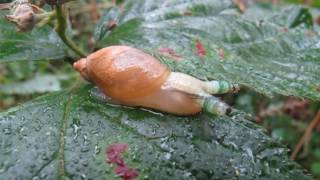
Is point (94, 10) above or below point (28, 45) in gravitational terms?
below

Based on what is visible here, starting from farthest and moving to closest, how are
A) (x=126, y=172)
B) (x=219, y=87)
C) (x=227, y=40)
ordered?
(x=227, y=40) → (x=219, y=87) → (x=126, y=172)

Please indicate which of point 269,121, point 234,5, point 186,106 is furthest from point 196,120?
point 269,121

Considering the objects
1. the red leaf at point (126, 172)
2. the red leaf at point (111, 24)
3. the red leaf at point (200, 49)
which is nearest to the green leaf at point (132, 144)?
the red leaf at point (126, 172)

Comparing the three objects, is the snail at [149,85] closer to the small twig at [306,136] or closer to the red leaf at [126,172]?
the red leaf at [126,172]

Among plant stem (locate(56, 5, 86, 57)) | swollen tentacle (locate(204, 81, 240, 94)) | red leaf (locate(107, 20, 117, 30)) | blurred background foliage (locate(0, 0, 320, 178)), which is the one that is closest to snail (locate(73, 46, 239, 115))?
swollen tentacle (locate(204, 81, 240, 94))

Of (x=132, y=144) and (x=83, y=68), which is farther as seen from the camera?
(x=83, y=68)

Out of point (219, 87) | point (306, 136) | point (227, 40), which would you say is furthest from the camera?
point (306, 136)

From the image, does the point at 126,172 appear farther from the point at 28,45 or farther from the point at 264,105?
the point at 264,105

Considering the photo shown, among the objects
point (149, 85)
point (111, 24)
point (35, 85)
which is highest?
point (149, 85)

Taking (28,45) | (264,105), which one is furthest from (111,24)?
(264,105)

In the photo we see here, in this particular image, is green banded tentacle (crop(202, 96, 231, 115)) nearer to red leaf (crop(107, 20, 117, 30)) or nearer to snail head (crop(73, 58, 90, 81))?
snail head (crop(73, 58, 90, 81))
